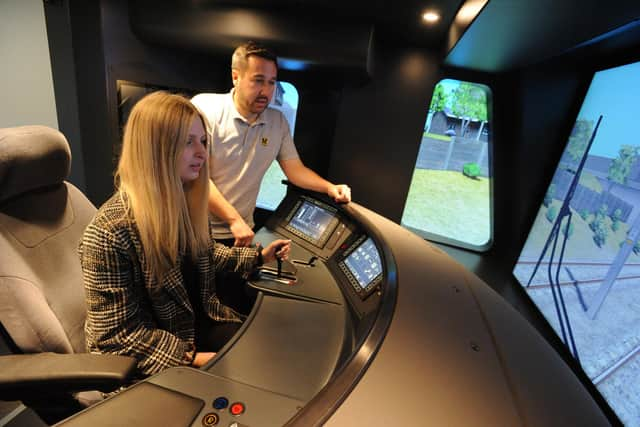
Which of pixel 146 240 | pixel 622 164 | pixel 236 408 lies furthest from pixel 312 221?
pixel 622 164

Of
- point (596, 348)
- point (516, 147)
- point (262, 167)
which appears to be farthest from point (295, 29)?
point (596, 348)

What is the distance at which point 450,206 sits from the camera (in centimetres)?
290

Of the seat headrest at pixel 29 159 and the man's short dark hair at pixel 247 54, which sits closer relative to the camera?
the seat headrest at pixel 29 159

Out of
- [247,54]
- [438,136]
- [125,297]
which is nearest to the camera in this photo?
[125,297]

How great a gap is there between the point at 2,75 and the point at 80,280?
7.27ft

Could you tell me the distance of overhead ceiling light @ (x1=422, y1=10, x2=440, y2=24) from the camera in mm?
1767

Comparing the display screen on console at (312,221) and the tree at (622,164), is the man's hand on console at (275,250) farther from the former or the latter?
the tree at (622,164)

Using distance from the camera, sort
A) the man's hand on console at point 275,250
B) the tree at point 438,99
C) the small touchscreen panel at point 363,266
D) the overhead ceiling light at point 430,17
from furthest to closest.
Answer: the tree at point 438,99
the overhead ceiling light at point 430,17
the man's hand on console at point 275,250
the small touchscreen panel at point 363,266

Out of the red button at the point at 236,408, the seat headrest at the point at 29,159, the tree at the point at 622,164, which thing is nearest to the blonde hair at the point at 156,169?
the seat headrest at the point at 29,159

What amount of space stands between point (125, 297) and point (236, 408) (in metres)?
0.47

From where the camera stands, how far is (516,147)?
2320 millimetres

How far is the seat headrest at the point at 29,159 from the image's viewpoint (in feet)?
2.87

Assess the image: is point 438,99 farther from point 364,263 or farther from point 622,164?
point 364,263

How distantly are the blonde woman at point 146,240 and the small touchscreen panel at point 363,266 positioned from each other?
624 millimetres
